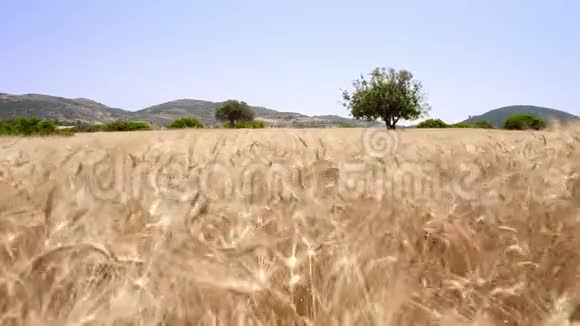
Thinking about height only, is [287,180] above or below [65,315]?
above

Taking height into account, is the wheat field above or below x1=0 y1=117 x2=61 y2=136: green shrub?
above

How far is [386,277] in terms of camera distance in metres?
1.01

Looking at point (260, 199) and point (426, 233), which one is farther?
point (260, 199)

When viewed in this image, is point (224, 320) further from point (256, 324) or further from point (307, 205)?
point (307, 205)

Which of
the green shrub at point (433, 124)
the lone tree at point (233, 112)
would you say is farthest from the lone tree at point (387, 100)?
the lone tree at point (233, 112)

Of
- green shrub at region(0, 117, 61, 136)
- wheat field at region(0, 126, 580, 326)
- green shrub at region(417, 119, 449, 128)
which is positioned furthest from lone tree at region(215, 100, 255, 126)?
wheat field at region(0, 126, 580, 326)

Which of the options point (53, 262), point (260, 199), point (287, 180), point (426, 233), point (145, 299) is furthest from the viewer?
point (287, 180)

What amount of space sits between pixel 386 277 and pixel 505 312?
1.07 feet

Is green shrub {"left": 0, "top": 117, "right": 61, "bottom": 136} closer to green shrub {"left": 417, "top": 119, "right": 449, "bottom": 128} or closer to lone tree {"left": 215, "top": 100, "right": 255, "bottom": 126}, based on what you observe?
lone tree {"left": 215, "top": 100, "right": 255, "bottom": 126}

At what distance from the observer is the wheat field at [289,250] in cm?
93

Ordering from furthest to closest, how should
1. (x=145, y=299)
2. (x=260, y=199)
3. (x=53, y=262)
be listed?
(x=260, y=199), (x=53, y=262), (x=145, y=299)

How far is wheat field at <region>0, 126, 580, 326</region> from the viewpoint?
0.93 meters

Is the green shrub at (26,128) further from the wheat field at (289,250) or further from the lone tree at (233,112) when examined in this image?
the lone tree at (233,112)

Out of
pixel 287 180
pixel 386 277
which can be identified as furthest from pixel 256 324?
pixel 287 180
